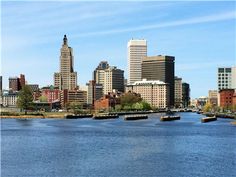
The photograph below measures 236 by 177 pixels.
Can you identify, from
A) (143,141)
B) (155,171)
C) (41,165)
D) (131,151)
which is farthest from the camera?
(143,141)

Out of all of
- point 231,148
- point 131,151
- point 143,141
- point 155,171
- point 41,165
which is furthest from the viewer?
point 143,141

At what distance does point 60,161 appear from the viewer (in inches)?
3007

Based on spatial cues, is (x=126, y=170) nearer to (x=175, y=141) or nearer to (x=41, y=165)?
(x=41, y=165)

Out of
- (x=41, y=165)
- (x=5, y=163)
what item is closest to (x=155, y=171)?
(x=41, y=165)

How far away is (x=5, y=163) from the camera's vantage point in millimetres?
73500

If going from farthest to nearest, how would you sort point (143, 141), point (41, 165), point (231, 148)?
point (143, 141), point (231, 148), point (41, 165)

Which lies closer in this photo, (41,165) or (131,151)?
(41,165)

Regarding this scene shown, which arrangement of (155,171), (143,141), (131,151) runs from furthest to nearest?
(143,141) → (131,151) → (155,171)

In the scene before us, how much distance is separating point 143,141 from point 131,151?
64.5 feet

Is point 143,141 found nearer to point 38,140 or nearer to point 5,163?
point 38,140

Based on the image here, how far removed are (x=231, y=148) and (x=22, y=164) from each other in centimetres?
3970

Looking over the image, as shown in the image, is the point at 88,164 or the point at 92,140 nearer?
the point at 88,164

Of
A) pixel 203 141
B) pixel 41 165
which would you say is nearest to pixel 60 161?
pixel 41 165

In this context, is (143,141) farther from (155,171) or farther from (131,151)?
(155,171)
